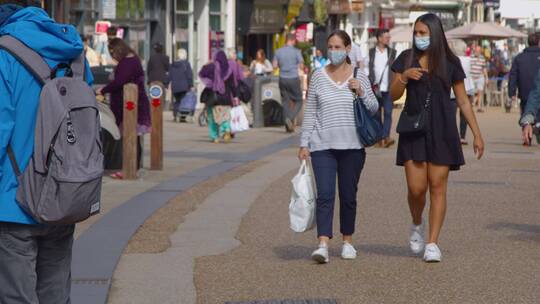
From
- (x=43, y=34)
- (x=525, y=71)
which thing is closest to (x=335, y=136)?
(x=43, y=34)

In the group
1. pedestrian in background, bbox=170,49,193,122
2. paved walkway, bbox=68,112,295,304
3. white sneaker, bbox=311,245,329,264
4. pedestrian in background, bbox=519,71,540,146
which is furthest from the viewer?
pedestrian in background, bbox=170,49,193,122

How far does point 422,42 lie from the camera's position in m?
9.43

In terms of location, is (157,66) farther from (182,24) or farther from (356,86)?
(356,86)

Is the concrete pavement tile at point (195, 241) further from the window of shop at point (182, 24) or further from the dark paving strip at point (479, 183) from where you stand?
the window of shop at point (182, 24)

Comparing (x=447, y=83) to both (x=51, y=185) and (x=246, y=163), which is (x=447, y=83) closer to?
(x=51, y=185)

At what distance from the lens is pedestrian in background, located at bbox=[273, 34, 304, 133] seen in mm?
25531

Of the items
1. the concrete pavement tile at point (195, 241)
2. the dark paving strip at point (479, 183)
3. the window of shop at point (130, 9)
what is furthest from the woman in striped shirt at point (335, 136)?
the window of shop at point (130, 9)

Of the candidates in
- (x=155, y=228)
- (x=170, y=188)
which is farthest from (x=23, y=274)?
(x=170, y=188)

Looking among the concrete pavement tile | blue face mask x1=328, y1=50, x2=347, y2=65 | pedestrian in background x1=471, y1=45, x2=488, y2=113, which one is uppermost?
blue face mask x1=328, y1=50, x2=347, y2=65

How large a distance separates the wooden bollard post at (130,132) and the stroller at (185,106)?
14611mm

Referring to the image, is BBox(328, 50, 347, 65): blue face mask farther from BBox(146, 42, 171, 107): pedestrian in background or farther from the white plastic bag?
BBox(146, 42, 171, 107): pedestrian in background

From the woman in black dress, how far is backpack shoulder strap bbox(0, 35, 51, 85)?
4351 mm

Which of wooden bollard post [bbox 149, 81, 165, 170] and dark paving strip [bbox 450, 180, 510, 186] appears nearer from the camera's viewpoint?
dark paving strip [bbox 450, 180, 510, 186]

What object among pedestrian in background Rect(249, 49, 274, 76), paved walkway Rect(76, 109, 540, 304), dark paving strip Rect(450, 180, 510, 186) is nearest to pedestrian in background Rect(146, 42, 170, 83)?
pedestrian in background Rect(249, 49, 274, 76)
